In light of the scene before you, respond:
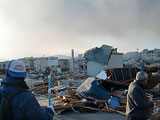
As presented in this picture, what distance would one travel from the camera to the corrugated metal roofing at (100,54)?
18.9 metres

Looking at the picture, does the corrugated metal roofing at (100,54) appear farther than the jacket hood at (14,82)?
Yes

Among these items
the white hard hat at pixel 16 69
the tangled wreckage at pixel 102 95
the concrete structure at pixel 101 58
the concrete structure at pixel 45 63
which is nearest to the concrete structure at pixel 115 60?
the concrete structure at pixel 101 58

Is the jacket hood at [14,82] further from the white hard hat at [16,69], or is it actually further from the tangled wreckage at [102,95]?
the tangled wreckage at [102,95]

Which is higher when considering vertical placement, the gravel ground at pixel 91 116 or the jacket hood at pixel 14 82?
the jacket hood at pixel 14 82

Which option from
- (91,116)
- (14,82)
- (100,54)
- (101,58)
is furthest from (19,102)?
(100,54)

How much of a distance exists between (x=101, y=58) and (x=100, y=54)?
2.03 ft

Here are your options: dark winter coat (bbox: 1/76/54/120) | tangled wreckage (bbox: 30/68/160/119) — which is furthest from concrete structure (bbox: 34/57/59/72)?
dark winter coat (bbox: 1/76/54/120)

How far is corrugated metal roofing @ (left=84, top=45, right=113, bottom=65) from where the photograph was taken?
61.9ft

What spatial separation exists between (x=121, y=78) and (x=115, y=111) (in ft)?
14.0

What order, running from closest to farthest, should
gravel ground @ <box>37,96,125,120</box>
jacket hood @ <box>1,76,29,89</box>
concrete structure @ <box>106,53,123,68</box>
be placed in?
1. jacket hood @ <box>1,76,29,89</box>
2. gravel ground @ <box>37,96,125,120</box>
3. concrete structure @ <box>106,53,123,68</box>

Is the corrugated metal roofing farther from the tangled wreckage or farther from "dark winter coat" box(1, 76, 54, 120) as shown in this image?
"dark winter coat" box(1, 76, 54, 120)

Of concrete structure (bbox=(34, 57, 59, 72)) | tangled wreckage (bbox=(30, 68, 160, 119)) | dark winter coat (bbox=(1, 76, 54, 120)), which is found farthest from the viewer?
concrete structure (bbox=(34, 57, 59, 72))

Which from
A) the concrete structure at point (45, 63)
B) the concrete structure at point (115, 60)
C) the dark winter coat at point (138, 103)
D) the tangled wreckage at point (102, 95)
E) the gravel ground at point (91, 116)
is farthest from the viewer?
the concrete structure at point (45, 63)

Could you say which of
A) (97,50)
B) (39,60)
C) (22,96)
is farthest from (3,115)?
(39,60)
